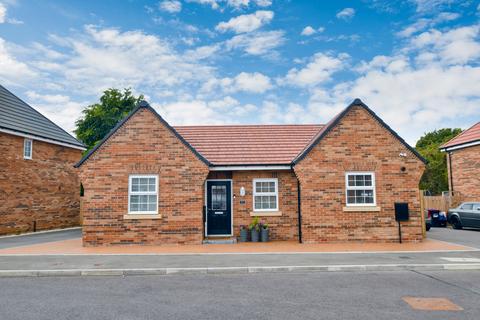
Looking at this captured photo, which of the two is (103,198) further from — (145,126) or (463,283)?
(463,283)

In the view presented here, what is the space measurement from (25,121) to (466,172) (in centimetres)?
2573

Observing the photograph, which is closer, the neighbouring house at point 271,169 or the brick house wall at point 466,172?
the neighbouring house at point 271,169

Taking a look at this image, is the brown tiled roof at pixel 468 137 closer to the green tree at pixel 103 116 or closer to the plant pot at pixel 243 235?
the plant pot at pixel 243 235

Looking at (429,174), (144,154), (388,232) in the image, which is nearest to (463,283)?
(388,232)

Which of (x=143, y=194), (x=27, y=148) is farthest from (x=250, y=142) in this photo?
(x=27, y=148)

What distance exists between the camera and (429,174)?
44.5 m

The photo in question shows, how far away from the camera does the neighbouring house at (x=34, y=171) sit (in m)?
17.4

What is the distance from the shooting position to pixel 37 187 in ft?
62.8

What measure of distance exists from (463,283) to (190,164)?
9229 mm

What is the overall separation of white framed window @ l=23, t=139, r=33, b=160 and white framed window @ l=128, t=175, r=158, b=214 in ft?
27.6

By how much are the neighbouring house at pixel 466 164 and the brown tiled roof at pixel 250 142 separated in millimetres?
10735

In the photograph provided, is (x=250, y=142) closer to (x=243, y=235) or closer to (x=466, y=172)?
(x=243, y=235)

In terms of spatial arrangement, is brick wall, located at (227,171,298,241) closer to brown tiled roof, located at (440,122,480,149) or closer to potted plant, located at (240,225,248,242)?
potted plant, located at (240,225,248,242)

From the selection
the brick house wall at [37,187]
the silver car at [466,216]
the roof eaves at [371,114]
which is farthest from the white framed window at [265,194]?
the brick house wall at [37,187]
